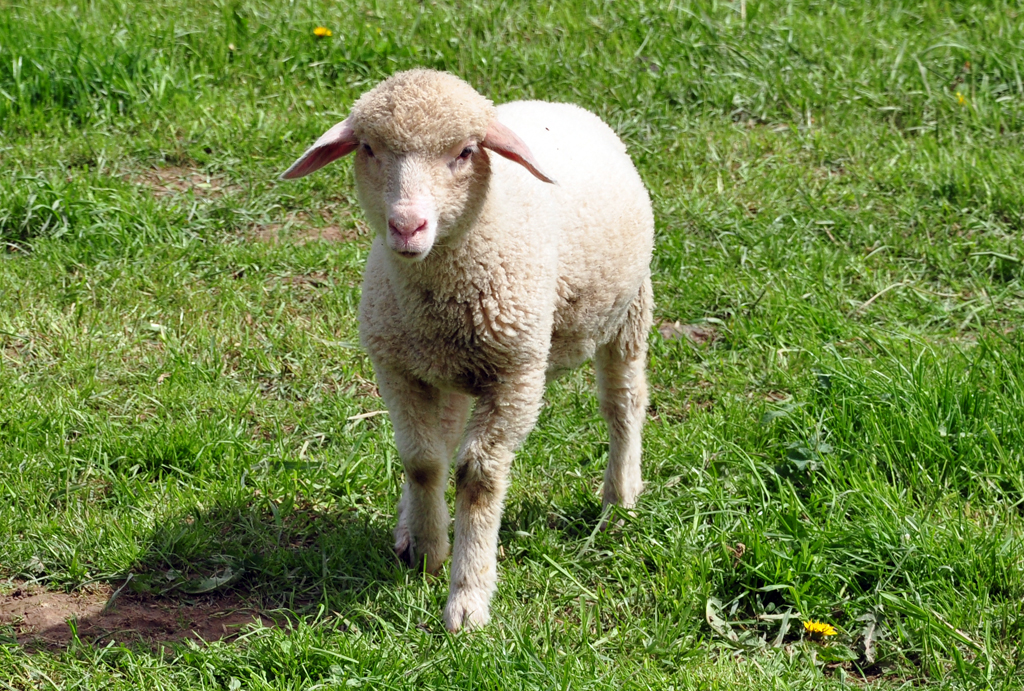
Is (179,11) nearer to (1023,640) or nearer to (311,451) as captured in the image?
(311,451)

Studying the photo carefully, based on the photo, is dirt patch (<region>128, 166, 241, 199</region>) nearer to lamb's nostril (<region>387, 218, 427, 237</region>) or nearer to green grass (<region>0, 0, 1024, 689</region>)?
green grass (<region>0, 0, 1024, 689</region>)

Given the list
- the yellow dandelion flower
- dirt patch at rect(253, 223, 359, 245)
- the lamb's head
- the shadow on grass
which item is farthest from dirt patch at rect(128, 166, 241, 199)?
the yellow dandelion flower

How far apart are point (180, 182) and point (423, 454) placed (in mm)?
2840

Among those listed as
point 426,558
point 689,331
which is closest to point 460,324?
point 426,558

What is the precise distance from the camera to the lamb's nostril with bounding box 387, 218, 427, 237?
2881mm

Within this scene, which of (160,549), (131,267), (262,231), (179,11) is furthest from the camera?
(179,11)

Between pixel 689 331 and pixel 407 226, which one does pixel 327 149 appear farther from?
pixel 689 331

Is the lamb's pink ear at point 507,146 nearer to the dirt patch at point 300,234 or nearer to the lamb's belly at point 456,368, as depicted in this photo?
the lamb's belly at point 456,368

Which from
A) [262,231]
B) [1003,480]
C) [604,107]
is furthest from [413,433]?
[604,107]

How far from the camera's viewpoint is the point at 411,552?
3660 mm

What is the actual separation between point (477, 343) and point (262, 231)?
2.48 m

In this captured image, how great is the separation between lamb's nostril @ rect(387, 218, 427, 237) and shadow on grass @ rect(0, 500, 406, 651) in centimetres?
121

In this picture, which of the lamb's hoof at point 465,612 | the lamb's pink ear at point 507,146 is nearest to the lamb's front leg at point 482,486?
the lamb's hoof at point 465,612

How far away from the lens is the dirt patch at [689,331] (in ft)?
16.1
